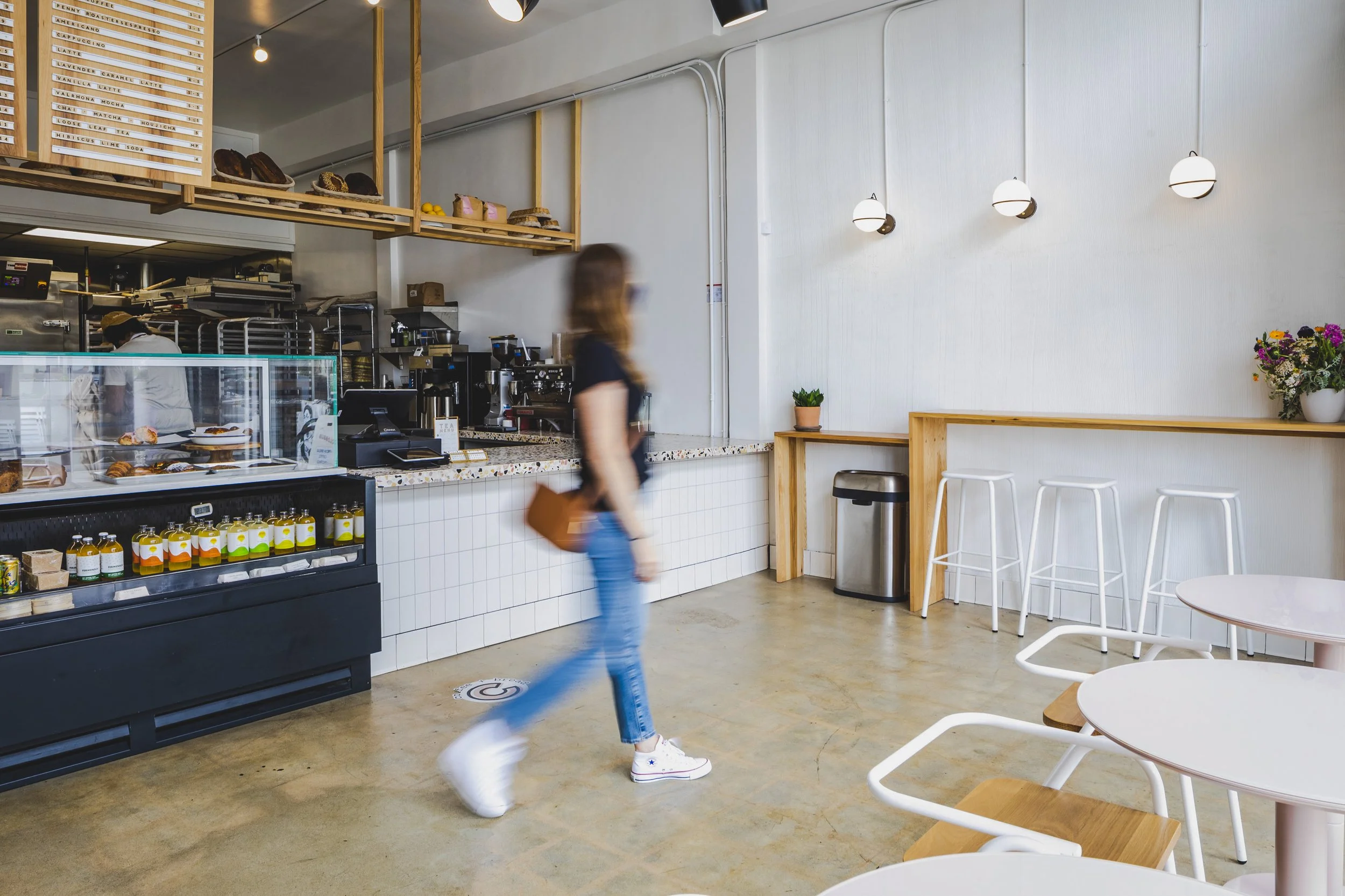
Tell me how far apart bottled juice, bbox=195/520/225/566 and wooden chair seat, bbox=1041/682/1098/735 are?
111 inches

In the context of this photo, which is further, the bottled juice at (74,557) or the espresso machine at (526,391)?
the espresso machine at (526,391)

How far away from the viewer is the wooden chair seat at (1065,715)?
1968 millimetres

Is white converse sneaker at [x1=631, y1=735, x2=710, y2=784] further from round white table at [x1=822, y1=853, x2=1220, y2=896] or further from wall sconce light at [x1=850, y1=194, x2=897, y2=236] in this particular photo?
wall sconce light at [x1=850, y1=194, x2=897, y2=236]

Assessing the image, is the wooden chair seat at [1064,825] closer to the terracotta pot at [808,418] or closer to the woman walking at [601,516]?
the woman walking at [601,516]

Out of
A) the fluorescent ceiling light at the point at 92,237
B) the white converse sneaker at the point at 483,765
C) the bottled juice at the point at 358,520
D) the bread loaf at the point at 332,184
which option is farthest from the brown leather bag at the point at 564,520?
the fluorescent ceiling light at the point at 92,237

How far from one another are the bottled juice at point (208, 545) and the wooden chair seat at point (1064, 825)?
271cm

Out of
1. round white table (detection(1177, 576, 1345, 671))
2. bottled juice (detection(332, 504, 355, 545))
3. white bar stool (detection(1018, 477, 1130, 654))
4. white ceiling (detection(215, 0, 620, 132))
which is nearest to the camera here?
round white table (detection(1177, 576, 1345, 671))

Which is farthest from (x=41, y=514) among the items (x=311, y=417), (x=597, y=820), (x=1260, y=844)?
(x=1260, y=844)

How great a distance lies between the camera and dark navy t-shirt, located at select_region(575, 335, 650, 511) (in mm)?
2611

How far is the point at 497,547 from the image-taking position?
14.6 feet

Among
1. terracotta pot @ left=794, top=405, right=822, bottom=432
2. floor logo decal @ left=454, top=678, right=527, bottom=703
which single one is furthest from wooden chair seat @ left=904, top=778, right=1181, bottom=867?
terracotta pot @ left=794, top=405, right=822, bottom=432

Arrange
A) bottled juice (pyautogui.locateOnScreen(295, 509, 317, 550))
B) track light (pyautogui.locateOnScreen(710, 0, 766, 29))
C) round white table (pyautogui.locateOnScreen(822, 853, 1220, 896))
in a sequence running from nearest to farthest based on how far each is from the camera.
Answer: round white table (pyautogui.locateOnScreen(822, 853, 1220, 896))
bottled juice (pyautogui.locateOnScreen(295, 509, 317, 550))
track light (pyautogui.locateOnScreen(710, 0, 766, 29))

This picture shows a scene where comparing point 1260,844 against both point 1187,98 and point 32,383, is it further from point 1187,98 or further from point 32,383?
point 32,383

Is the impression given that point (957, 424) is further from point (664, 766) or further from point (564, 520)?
point (564, 520)
